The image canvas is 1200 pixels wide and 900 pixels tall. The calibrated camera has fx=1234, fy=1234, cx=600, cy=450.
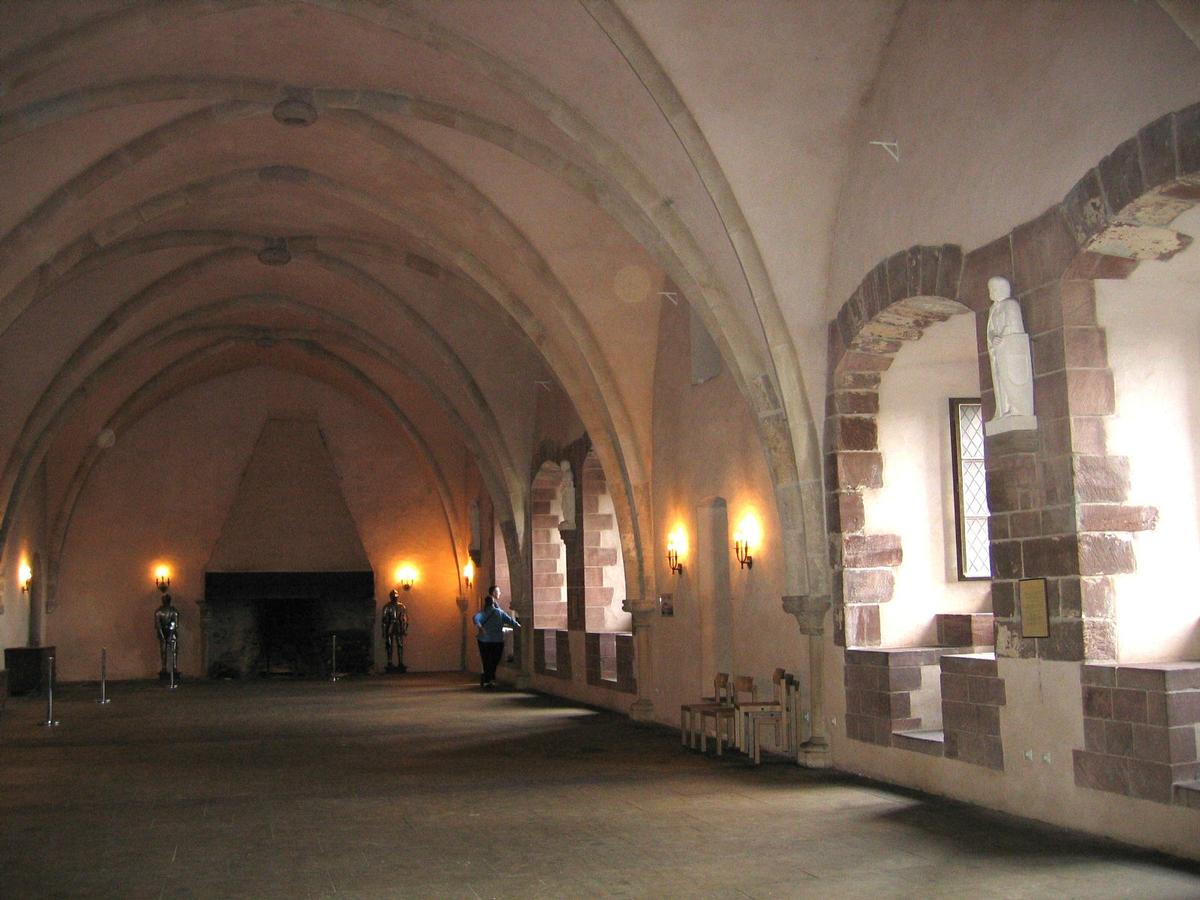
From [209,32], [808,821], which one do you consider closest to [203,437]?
[209,32]

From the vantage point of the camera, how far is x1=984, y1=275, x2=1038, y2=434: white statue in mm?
6160

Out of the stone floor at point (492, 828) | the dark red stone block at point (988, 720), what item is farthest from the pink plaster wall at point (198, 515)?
the dark red stone block at point (988, 720)

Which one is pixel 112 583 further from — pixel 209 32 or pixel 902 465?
pixel 902 465

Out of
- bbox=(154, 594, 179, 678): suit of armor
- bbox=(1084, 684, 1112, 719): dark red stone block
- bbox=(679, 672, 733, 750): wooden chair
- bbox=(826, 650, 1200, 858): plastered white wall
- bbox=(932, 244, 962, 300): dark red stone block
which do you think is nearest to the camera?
bbox=(826, 650, 1200, 858): plastered white wall

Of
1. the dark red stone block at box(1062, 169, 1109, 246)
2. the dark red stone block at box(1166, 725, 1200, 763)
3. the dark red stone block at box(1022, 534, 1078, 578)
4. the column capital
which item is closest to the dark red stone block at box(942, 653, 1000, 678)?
the dark red stone block at box(1022, 534, 1078, 578)

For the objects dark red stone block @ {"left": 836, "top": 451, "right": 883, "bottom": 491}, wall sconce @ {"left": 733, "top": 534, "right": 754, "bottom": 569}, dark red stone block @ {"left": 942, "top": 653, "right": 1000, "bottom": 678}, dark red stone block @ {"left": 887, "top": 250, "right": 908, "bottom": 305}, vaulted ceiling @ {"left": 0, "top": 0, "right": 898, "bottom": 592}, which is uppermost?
vaulted ceiling @ {"left": 0, "top": 0, "right": 898, "bottom": 592}

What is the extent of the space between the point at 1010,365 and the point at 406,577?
16.1 m

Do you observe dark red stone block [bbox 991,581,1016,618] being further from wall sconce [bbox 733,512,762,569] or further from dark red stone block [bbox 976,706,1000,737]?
wall sconce [bbox 733,512,762,569]

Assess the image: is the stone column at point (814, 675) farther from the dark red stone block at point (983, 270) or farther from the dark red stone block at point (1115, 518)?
the dark red stone block at point (1115, 518)

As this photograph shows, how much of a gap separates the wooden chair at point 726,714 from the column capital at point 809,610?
0.80 metres

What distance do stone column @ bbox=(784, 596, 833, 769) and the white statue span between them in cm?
249

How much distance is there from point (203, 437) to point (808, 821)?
1635 centimetres

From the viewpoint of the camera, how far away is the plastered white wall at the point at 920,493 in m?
8.29

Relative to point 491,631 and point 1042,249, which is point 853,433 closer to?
point 1042,249
